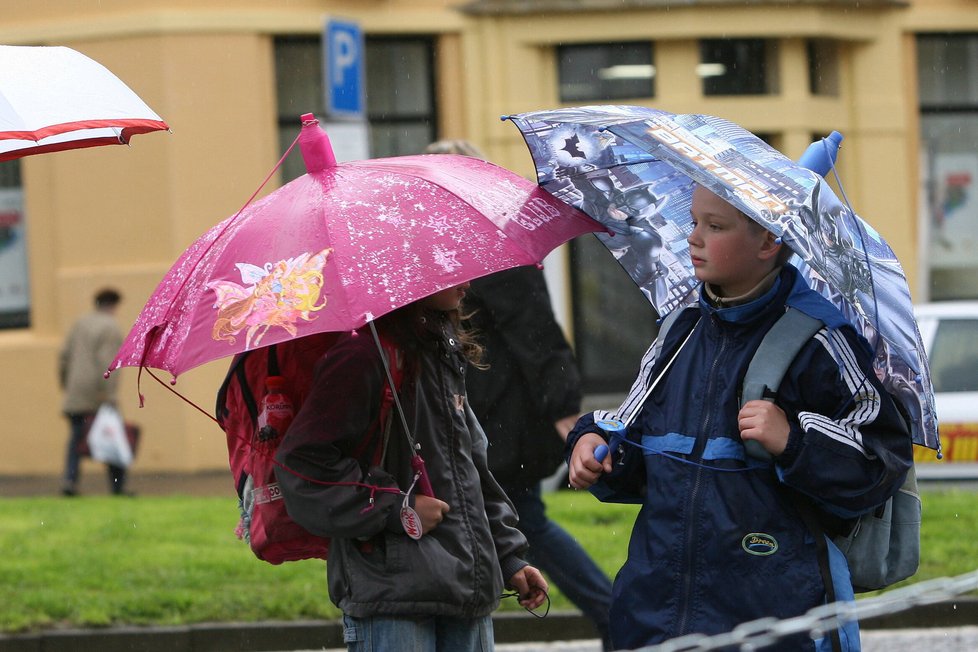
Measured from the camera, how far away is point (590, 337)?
16.8 metres

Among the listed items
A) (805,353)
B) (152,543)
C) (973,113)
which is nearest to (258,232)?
(805,353)

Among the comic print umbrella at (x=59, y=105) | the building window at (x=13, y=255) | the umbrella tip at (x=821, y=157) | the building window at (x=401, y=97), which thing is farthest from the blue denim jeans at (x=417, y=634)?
the building window at (x=13, y=255)

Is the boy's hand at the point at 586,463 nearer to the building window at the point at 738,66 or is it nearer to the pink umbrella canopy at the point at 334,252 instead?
the pink umbrella canopy at the point at 334,252

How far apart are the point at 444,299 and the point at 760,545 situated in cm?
98

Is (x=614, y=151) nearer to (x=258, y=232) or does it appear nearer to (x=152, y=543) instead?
(x=258, y=232)

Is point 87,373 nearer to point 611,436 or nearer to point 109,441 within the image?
point 109,441

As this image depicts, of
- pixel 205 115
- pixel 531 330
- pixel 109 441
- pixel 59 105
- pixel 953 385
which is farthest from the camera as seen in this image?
pixel 205 115

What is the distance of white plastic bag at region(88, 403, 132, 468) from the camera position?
1302 cm

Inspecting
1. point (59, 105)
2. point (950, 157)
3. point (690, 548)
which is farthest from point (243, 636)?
point (950, 157)

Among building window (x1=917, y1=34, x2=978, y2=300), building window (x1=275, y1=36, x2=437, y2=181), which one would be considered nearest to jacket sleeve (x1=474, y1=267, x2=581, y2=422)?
building window (x1=275, y1=36, x2=437, y2=181)

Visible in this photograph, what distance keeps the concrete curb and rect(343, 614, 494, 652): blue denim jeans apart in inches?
139

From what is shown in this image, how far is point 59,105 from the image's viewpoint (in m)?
4.02

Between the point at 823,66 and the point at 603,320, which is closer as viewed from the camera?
the point at 603,320

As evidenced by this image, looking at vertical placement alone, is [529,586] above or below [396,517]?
below
